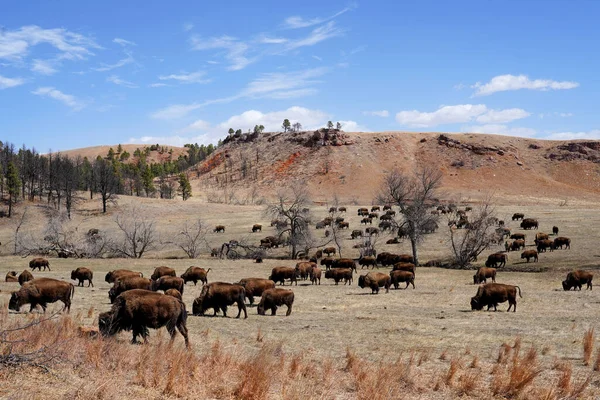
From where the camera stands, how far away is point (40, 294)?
1841cm

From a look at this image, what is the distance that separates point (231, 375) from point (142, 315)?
385 cm

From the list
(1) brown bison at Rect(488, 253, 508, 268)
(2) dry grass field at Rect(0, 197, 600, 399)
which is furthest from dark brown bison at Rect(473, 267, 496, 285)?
(1) brown bison at Rect(488, 253, 508, 268)

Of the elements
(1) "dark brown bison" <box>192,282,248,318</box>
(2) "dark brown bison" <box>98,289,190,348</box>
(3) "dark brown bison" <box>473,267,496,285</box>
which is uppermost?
(2) "dark brown bison" <box>98,289,190,348</box>

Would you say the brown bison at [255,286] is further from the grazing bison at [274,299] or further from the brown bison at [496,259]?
the brown bison at [496,259]

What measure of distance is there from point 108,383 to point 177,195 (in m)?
134

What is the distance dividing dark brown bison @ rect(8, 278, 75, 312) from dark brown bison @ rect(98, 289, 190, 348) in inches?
231

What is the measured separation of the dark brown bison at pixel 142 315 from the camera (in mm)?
13367

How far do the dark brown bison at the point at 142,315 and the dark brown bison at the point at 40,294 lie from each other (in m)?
5.86

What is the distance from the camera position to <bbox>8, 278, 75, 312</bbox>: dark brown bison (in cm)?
1814

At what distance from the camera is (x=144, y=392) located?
9.04m

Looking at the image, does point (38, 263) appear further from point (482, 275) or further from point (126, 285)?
point (482, 275)

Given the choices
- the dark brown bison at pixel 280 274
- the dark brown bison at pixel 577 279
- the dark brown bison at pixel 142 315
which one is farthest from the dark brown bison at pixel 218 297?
the dark brown bison at pixel 577 279

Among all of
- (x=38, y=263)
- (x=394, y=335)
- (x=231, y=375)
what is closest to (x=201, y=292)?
(x=394, y=335)

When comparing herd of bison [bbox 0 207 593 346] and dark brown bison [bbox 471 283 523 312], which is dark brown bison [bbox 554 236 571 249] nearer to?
herd of bison [bbox 0 207 593 346]
